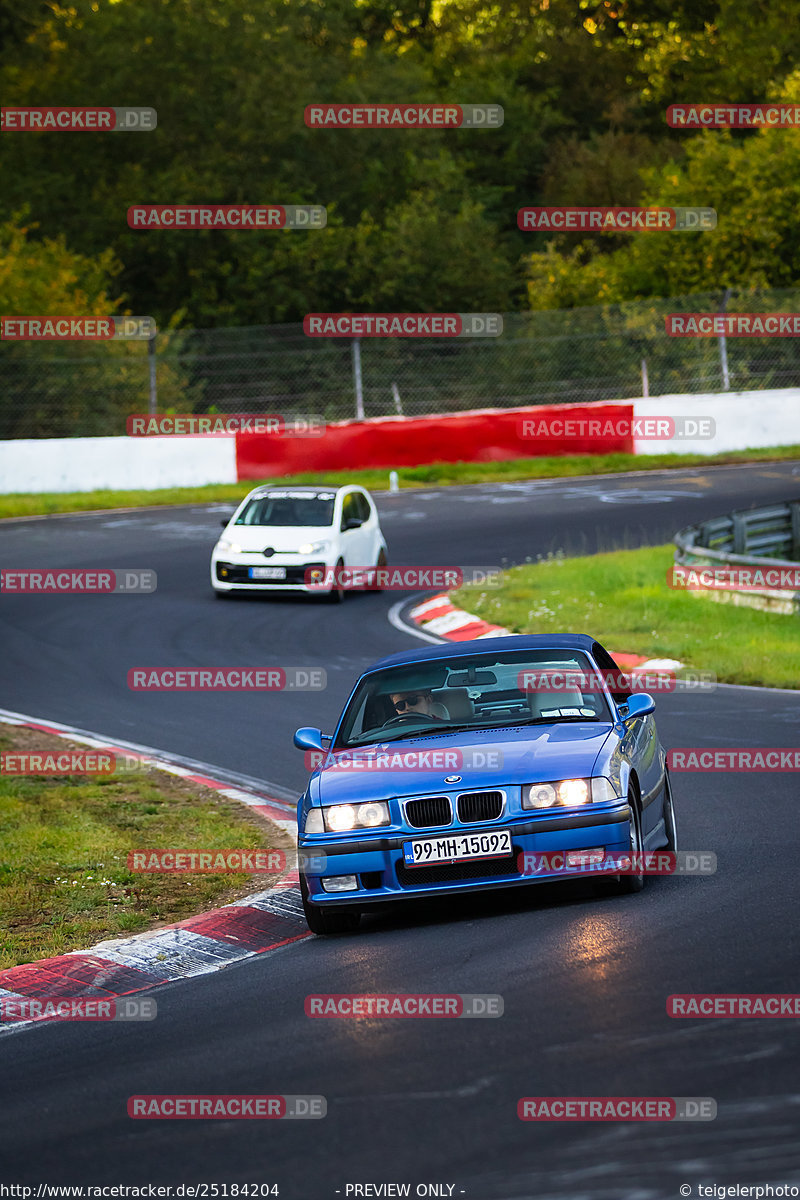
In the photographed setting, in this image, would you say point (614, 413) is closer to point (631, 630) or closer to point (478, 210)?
point (631, 630)

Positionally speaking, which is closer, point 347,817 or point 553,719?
point 347,817

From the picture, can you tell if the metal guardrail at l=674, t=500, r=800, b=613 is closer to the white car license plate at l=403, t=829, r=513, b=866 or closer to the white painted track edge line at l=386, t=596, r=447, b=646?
the white painted track edge line at l=386, t=596, r=447, b=646

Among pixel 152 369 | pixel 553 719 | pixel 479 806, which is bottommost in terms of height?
pixel 479 806

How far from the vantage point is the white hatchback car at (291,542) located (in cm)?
2159

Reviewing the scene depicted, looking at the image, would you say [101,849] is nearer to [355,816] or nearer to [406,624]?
[355,816]

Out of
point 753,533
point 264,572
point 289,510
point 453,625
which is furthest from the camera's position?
point 753,533

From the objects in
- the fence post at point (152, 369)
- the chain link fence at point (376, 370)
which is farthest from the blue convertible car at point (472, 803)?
the chain link fence at point (376, 370)

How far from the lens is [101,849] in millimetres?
10500

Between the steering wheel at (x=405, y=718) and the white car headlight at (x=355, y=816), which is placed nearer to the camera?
the white car headlight at (x=355, y=816)

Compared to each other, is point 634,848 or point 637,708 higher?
point 637,708

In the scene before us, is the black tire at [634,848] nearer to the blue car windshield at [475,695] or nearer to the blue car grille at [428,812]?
the blue car windshield at [475,695]

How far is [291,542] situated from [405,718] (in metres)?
13.0

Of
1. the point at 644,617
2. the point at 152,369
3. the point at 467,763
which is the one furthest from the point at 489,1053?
the point at 152,369

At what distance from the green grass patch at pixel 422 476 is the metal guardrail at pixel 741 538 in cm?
826
